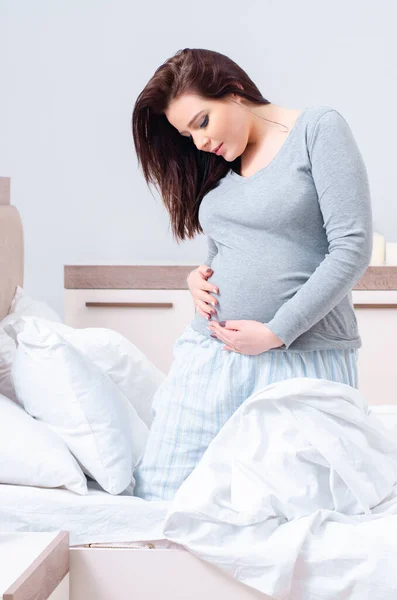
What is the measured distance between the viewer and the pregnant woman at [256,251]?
117cm

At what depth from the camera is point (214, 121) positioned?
1.27m

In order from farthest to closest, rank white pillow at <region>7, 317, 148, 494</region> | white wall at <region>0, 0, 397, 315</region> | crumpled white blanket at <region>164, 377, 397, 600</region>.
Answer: white wall at <region>0, 0, 397, 315</region> < white pillow at <region>7, 317, 148, 494</region> < crumpled white blanket at <region>164, 377, 397, 600</region>

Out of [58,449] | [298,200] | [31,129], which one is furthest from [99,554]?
[31,129]

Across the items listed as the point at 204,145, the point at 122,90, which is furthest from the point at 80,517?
the point at 122,90

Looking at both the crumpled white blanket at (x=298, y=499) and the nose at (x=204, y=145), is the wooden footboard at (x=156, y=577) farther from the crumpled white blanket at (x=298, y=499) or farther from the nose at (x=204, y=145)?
the nose at (x=204, y=145)

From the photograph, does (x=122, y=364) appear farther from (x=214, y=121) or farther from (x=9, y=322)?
(x=214, y=121)

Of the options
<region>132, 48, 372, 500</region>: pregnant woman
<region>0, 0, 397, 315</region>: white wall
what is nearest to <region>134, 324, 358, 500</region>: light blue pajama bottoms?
<region>132, 48, 372, 500</region>: pregnant woman

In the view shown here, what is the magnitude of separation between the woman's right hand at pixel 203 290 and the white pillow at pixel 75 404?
9.2 inches

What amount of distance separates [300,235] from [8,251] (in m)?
0.93

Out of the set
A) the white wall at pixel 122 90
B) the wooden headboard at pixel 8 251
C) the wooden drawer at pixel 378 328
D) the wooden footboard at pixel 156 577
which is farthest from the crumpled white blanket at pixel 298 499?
the white wall at pixel 122 90

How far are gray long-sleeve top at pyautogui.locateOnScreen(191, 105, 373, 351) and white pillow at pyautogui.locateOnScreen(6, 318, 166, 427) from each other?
1.33ft

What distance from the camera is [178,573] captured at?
3.76ft

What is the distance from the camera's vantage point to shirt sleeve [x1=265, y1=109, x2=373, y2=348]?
116 centimetres

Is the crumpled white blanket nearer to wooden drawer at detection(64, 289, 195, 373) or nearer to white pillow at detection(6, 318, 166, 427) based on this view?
white pillow at detection(6, 318, 166, 427)
